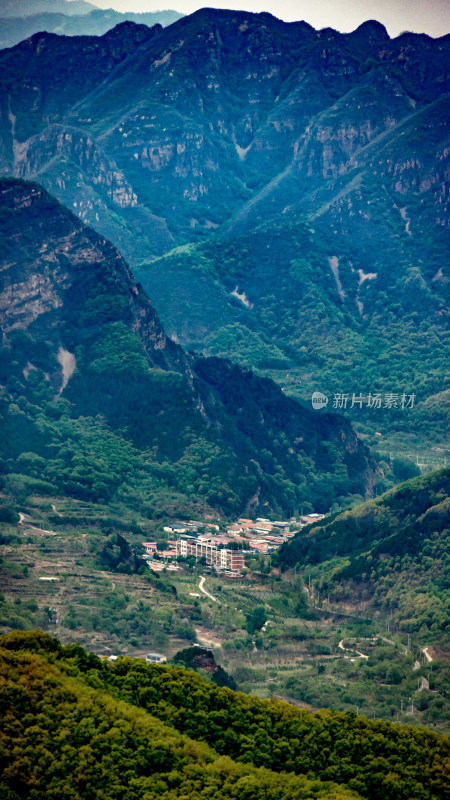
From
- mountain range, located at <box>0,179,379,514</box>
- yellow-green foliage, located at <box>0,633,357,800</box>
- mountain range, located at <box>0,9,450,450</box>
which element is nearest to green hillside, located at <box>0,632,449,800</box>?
yellow-green foliage, located at <box>0,633,357,800</box>

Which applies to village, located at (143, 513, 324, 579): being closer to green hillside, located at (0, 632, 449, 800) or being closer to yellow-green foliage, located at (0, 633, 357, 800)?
green hillside, located at (0, 632, 449, 800)

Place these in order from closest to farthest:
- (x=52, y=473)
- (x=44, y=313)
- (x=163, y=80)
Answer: (x=52, y=473), (x=44, y=313), (x=163, y=80)

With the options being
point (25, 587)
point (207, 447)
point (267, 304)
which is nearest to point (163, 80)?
point (267, 304)

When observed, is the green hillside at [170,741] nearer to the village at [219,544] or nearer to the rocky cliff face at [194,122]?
the village at [219,544]

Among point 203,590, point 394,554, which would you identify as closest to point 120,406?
point 203,590

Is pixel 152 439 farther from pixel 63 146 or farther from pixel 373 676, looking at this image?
pixel 63 146
